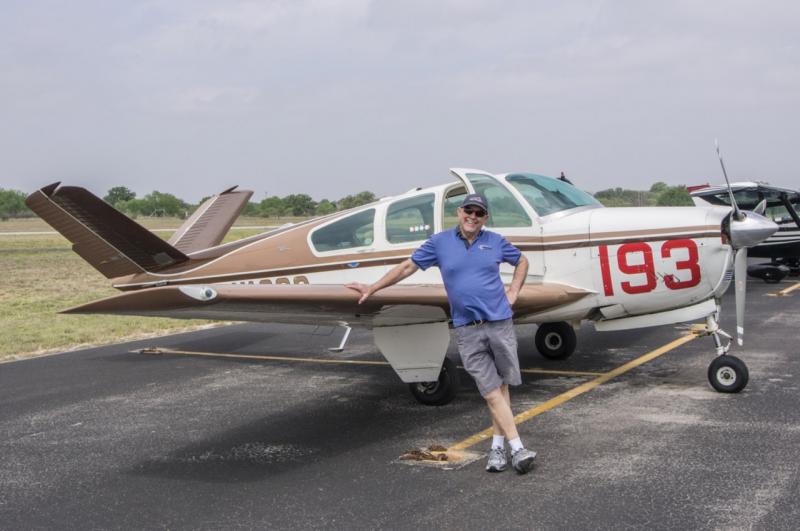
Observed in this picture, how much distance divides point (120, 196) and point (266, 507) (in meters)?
166

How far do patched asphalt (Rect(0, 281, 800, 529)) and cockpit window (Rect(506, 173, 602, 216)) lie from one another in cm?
177

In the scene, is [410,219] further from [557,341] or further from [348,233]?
[557,341]

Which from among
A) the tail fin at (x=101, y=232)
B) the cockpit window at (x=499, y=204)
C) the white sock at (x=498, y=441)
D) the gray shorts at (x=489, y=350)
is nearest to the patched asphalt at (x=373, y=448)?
the white sock at (x=498, y=441)

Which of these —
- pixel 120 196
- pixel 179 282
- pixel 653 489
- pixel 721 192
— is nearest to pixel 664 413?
pixel 653 489

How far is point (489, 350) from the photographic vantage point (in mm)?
4961

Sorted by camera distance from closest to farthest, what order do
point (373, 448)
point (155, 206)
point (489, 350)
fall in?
point (489, 350), point (373, 448), point (155, 206)

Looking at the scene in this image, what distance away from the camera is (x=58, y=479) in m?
5.20

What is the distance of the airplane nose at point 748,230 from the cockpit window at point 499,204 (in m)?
1.82

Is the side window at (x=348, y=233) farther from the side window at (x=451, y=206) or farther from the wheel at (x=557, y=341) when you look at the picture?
the wheel at (x=557, y=341)

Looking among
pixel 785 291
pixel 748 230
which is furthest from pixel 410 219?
pixel 785 291

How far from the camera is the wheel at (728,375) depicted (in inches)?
262

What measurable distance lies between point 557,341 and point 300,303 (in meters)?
4.33

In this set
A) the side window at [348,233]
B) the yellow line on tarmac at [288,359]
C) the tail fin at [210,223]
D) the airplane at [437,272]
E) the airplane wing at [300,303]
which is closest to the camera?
the airplane wing at [300,303]

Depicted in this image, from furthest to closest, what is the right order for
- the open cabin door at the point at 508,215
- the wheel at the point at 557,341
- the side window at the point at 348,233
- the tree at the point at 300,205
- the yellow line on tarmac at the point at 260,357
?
the tree at the point at 300,205
the yellow line on tarmac at the point at 260,357
the wheel at the point at 557,341
the side window at the point at 348,233
the open cabin door at the point at 508,215
